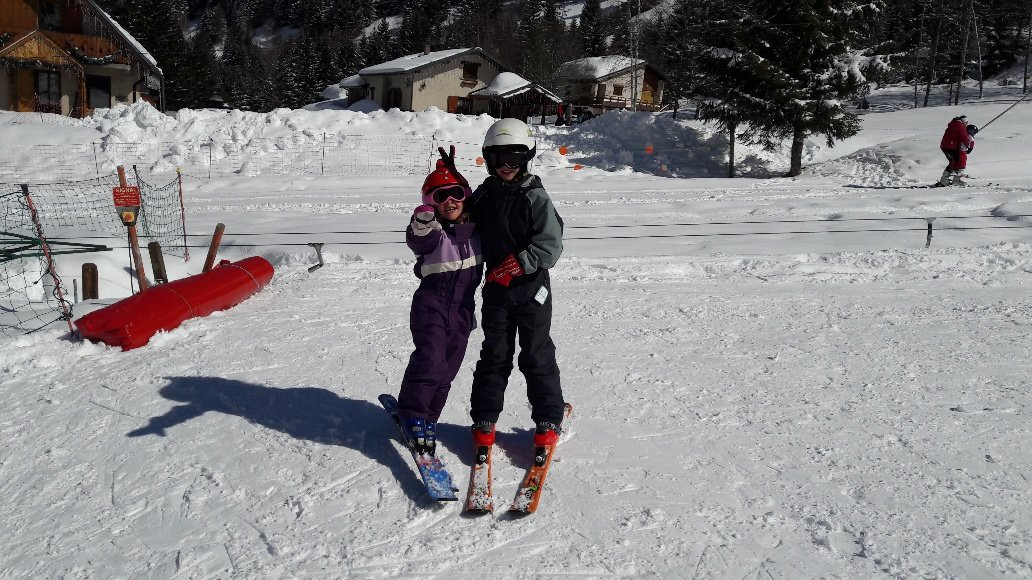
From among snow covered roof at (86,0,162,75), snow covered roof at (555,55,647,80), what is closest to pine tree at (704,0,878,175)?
snow covered roof at (86,0,162,75)

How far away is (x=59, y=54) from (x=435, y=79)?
64.9 feet

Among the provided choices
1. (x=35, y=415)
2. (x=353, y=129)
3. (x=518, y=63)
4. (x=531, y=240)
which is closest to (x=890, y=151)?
(x=353, y=129)

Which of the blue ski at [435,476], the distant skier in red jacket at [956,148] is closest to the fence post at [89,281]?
the blue ski at [435,476]

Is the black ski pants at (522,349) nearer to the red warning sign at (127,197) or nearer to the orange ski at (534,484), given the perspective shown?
the orange ski at (534,484)

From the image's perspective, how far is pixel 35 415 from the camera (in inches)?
181

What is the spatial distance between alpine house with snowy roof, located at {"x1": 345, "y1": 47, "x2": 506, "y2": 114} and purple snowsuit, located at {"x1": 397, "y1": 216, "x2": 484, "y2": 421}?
40.7 m

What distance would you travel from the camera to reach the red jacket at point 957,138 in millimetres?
15851

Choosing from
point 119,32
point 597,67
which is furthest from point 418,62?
point 119,32

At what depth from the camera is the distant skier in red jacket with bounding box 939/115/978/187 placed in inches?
624

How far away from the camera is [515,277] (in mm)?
3750

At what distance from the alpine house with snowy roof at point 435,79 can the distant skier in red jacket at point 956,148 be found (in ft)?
104

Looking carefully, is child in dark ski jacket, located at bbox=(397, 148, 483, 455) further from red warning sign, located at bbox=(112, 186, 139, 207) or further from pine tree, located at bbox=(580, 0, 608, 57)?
pine tree, located at bbox=(580, 0, 608, 57)

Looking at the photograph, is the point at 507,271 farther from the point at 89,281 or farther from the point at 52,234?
the point at 52,234

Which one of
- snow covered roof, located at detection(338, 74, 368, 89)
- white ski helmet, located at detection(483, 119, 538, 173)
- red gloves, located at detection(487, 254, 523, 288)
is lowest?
red gloves, located at detection(487, 254, 523, 288)
